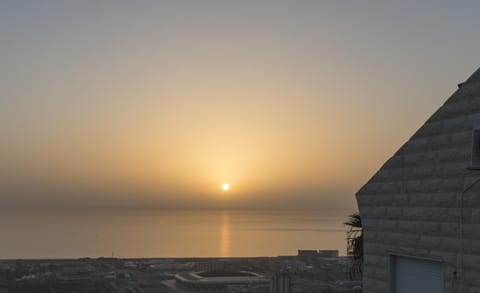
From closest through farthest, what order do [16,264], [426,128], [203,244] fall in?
1. [426,128]
2. [16,264]
3. [203,244]

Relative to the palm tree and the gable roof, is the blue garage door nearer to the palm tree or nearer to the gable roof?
the gable roof

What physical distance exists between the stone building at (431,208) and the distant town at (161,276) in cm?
2238

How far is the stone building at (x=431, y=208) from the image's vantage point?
5766mm

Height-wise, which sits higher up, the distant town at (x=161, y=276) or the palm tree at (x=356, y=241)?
the palm tree at (x=356, y=241)

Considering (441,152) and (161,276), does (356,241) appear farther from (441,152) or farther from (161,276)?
(161,276)

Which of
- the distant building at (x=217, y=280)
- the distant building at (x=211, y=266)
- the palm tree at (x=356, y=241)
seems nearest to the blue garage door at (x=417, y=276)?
the palm tree at (x=356, y=241)

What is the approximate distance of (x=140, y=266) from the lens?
55.4m

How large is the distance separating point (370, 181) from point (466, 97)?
68.2 inches

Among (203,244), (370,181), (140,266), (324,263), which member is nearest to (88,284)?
(140,266)

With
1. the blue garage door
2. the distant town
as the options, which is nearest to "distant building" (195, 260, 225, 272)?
the distant town

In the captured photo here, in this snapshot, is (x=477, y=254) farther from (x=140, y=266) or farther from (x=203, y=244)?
(x=203, y=244)

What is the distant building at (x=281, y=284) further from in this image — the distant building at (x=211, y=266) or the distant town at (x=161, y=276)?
the distant building at (x=211, y=266)

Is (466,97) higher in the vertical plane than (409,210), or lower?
higher

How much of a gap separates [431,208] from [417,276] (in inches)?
32.5
